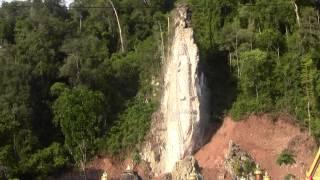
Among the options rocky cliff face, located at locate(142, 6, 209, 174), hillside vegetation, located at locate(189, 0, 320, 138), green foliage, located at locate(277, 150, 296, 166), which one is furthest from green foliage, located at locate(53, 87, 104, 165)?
green foliage, located at locate(277, 150, 296, 166)

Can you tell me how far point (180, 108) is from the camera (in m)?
38.5

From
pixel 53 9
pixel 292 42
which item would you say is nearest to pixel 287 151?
pixel 292 42

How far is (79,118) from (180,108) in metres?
5.87

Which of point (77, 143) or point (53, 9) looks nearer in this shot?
point (77, 143)

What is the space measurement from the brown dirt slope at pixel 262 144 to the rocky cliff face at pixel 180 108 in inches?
46.0

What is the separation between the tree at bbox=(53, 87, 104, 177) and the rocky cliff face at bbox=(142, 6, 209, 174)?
3386mm

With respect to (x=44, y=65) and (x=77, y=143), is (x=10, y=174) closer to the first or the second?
(x=77, y=143)

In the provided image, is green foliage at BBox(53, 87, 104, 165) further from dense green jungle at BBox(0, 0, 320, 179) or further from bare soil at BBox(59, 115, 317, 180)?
bare soil at BBox(59, 115, 317, 180)

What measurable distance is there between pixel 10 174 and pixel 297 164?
48.7ft

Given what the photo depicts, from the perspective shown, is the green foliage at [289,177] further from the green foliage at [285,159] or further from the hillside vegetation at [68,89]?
the hillside vegetation at [68,89]

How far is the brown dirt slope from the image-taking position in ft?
116

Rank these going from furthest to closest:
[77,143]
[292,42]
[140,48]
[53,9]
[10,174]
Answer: [53,9]
[140,48]
[292,42]
[77,143]
[10,174]

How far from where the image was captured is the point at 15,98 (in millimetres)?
37625

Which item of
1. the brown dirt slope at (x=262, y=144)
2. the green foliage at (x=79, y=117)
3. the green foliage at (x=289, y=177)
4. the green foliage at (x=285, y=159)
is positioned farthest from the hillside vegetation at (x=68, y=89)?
the green foliage at (x=289, y=177)
